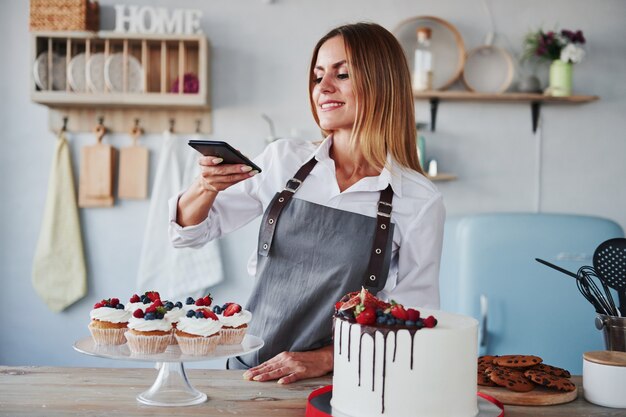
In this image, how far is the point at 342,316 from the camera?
1.21 meters

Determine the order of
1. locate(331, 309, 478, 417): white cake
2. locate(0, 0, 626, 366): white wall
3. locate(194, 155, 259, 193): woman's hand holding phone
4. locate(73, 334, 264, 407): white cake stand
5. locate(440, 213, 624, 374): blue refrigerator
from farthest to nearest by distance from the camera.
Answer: locate(0, 0, 626, 366): white wall < locate(440, 213, 624, 374): blue refrigerator < locate(194, 155, 259, 193): woman's hand holding phone < locate(73, 334, 264, 407): white cake stand < locate(331, 309, 478, 417): white cake

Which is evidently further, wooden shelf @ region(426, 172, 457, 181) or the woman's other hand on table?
wooden shelf @ region(426, 172, 457, 181)

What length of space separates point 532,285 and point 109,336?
1857mm

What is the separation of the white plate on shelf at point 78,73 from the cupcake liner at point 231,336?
2066 millimetres

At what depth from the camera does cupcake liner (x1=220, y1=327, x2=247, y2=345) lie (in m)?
1.40

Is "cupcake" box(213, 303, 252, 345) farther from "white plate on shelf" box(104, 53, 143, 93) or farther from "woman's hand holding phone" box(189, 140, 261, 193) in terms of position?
"white plate on shelf" box(104, 53, 143, 93)

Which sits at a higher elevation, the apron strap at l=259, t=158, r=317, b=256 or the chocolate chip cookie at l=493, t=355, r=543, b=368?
the apron strap at l=259, t=158, r=317, b=256

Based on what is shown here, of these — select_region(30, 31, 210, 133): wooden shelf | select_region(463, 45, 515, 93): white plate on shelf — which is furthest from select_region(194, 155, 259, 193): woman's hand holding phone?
select_region(463, 45, 515, 93): white plate on shelf

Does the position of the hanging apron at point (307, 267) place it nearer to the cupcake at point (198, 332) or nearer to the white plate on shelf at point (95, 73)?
the cupcake at point (198, 332)

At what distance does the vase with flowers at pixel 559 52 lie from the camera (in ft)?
10.4

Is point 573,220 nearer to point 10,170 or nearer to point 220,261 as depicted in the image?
point 220,261

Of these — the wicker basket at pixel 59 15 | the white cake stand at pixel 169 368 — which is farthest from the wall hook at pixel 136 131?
the white cake stand at pixel 169 368

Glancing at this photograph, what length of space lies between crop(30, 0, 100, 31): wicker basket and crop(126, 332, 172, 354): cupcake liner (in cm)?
213

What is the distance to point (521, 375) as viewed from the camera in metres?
1.37
